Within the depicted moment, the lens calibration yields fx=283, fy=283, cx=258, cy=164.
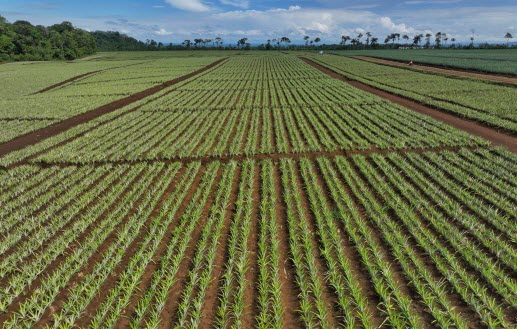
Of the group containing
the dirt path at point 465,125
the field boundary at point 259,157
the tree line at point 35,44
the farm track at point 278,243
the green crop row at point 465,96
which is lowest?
the farm track at point 278,243

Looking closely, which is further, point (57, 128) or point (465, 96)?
point (465, 96)

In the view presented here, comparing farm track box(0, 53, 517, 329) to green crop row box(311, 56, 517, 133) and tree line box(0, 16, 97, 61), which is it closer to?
green crop row box(311, 56, 517, 133)

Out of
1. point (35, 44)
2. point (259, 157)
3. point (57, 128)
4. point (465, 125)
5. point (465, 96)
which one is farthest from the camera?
point (35, 44)

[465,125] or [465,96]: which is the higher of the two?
[465,96]

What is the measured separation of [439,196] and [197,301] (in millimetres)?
9916

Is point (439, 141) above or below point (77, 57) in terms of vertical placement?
below

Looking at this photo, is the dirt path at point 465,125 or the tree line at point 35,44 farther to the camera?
the tree line at point 35,44

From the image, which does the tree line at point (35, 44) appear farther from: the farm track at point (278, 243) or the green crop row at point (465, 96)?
the green crop row at point (465, 96)

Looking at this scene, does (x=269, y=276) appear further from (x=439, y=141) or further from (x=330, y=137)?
(x=439, y=141)

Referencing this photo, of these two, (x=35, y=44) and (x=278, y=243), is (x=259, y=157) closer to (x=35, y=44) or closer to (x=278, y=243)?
(x=278, y=243)

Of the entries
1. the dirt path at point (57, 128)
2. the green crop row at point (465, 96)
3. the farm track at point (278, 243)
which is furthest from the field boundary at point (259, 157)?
the green crop row at point (465, 96)

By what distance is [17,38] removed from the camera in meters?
105

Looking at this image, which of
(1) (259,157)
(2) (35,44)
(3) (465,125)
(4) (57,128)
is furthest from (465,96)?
(2) (35,44)

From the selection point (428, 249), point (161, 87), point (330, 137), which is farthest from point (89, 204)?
point (161, 87)
